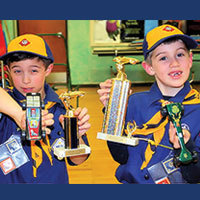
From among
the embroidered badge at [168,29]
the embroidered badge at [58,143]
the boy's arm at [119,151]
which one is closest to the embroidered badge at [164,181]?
the boy's arm at [119,151]

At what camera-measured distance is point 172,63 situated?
33.4 inches

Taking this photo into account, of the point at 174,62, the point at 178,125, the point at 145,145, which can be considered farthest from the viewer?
the point at 145,145

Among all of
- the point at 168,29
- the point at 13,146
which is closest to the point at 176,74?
the point at 168,29

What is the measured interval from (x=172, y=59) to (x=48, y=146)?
19.5 inches

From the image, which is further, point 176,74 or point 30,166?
point 30,166

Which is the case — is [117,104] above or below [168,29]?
below

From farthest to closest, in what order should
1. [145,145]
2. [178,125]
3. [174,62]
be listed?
1. [145,145]
2. [174,62]
3. [178,125]

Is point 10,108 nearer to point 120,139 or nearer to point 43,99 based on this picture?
point 43,99

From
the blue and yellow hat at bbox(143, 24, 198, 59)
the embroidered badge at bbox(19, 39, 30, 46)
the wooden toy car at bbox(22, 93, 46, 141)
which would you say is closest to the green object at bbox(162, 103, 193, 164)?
the blue and yellow hat at bbox(143, 24, 198, 59)

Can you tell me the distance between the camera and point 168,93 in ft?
3.13

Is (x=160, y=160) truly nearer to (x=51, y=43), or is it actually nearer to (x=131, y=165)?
(x=131, y=165)

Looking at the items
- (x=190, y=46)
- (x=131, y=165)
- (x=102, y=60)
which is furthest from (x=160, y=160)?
(x=102, y=60)

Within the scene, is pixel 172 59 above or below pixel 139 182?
above

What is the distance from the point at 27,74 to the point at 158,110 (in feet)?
1.37
